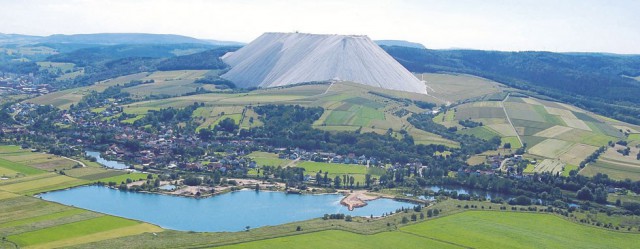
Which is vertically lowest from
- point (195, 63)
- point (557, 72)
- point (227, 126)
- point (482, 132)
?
point (227, 126)

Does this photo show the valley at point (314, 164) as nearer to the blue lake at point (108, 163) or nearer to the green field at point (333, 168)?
the green field at point (333, 168)

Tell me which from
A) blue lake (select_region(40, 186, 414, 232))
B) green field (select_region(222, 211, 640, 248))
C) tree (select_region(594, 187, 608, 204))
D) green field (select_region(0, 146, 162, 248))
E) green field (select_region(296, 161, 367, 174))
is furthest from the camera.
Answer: green field (select_region(296, 161, 367, 174))

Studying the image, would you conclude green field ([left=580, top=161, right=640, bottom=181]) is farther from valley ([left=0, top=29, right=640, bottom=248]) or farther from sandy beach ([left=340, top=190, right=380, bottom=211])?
sandy beach ([left=340, top=190, right=380, bottom=211])

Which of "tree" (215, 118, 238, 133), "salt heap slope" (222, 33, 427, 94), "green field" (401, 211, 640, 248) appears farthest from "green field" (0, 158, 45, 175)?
"salt heap slope" (222, 33, 427, 94)

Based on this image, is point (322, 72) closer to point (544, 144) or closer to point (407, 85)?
point (407, 85)

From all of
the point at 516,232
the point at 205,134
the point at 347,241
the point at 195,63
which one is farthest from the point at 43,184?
the point at 195,63

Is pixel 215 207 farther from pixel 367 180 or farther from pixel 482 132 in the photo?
pixel 482 132

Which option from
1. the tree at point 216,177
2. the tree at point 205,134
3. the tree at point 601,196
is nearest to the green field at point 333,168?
the tree at point 216,177
